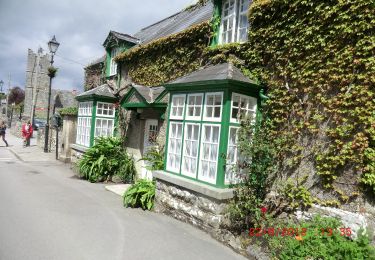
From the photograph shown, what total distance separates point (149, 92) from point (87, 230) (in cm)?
532

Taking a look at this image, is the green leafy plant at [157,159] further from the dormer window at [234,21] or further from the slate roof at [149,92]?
the dormer window at [234,21]

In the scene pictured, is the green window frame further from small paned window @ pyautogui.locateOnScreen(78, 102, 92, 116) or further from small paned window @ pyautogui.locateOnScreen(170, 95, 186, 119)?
small paned window @ pyautogui.locateOnScreen(78, 102, 92, 116)

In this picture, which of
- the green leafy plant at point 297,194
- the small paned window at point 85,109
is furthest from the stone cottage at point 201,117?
the small paned window at point 85,109

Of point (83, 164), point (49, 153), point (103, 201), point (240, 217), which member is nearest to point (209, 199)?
point (240, 217)

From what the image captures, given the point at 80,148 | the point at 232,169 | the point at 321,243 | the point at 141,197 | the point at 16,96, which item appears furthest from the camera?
the point at 16,96

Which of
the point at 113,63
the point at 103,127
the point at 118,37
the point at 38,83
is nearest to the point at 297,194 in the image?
the point at 103,127

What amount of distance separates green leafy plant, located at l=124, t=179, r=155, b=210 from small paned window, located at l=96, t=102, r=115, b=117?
18.5 ft

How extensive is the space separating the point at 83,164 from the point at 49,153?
26.4 feet

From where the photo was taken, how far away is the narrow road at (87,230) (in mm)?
4992

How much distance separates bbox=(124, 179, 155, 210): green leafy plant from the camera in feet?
24.7

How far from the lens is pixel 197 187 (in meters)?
6.28

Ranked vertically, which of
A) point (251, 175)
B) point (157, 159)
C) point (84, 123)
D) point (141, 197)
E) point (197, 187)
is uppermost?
point (84, 123)

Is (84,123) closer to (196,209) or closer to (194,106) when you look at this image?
(194,106)

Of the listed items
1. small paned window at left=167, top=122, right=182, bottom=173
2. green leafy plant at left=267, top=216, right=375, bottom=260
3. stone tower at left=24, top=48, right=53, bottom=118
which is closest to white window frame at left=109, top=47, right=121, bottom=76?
small paned window at left=167, top=122, right=182, bottom=173
